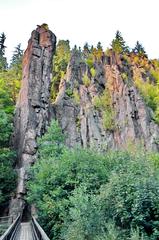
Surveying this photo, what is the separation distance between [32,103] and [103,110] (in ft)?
45.3

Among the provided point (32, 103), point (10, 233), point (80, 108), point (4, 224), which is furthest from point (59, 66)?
point (10, 233)

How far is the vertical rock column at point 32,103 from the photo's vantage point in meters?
36.4

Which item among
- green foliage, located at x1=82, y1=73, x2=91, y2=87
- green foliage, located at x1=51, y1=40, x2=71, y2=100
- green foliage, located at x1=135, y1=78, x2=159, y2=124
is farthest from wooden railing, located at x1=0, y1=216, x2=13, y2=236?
green foliage, located at x1=51, y1=40, x2=71, y2=100

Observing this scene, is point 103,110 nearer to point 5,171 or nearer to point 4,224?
point 5,171

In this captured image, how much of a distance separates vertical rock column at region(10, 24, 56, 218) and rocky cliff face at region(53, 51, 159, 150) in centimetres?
439

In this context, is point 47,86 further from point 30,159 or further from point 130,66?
point 130,66

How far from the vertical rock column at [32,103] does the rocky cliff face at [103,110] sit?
173 inches

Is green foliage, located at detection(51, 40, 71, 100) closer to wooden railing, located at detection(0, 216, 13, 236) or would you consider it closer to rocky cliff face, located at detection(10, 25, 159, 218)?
rocky cliff face, located at detection(10, 25, 159, 218)

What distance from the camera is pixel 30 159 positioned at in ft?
121

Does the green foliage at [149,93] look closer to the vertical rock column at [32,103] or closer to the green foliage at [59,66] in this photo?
the green foliage at [59,66]

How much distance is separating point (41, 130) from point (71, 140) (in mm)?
6012

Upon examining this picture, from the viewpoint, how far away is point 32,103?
4225cm

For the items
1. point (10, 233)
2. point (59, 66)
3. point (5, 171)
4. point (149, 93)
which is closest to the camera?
point (10, 233)

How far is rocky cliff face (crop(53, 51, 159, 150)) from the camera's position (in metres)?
46.4
